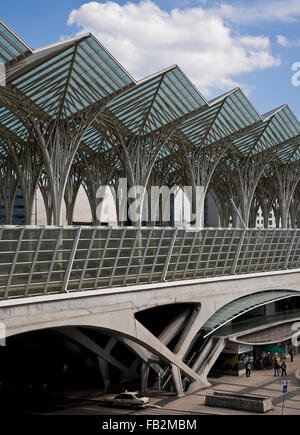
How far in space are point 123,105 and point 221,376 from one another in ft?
70.7

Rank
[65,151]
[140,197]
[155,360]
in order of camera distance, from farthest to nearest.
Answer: [140,197]
[65,151]
[155,360]

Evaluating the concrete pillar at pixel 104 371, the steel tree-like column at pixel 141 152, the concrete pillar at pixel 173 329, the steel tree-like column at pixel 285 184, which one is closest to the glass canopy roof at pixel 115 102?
the steel tree-like column at pixel 141 152

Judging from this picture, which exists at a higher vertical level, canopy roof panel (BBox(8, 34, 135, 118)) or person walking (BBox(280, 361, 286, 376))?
canopy roof panel (BBox(8, 34, 135, 118))

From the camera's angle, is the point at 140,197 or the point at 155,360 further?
the point at 140,197

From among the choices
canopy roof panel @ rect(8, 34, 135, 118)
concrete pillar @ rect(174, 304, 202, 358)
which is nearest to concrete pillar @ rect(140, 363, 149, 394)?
concrete pillar @ rect(174, 304, 202, 358)

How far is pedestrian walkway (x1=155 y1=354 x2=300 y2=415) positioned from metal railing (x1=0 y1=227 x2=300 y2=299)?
7264mm

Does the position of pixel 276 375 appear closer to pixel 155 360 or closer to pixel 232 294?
pixel 232 294

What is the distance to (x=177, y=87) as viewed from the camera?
42938 millimetres

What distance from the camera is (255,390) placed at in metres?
35.7

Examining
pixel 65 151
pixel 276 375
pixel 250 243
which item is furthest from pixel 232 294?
pixel 65 151

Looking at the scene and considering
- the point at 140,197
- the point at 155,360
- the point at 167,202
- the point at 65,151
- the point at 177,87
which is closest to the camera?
the point at 155,360

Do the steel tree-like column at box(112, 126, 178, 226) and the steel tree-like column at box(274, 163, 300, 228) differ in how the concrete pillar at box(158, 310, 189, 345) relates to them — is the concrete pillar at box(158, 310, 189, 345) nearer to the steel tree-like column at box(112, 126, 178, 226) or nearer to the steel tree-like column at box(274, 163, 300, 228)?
the steel tree-like column at box(112, 126, 178, 226)

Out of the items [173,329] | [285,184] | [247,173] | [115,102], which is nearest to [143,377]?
[173,329]

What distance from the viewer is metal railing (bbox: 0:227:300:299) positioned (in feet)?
84.8
